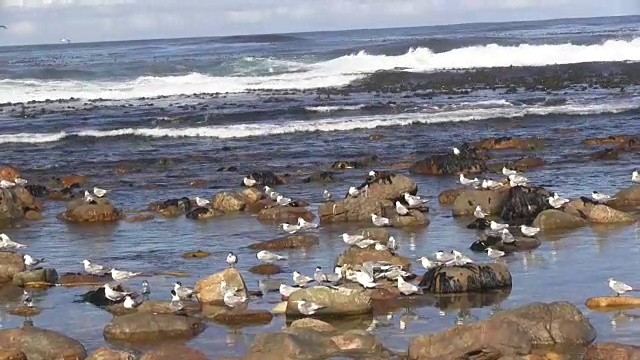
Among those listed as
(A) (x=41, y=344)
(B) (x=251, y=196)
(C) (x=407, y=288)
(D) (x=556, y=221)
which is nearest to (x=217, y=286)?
(C) (x=407, y=288)

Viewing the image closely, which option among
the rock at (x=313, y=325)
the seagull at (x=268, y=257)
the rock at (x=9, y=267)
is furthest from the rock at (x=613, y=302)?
the rock at (x=9, y=267)

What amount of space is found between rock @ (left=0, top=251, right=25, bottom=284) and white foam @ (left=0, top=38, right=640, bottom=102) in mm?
35186

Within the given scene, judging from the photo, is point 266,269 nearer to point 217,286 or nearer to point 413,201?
point 217,286

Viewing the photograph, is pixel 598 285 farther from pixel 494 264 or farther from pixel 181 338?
pixel 181 338

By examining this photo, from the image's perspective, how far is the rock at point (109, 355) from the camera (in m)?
9.30

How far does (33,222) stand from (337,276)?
25.7 ft

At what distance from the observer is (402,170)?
74.0 feet

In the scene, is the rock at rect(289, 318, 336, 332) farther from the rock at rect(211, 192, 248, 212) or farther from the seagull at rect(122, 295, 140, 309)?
the rock at rect(211, 192, 248, 212)

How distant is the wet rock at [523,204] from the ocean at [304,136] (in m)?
0.90

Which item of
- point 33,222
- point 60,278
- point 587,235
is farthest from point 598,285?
point 33,222

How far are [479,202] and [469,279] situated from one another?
5240 mm

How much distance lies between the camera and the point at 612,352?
865cm

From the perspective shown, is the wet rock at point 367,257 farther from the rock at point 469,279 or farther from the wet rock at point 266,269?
the rock at point 469,279

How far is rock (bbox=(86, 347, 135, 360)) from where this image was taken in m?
9.30
